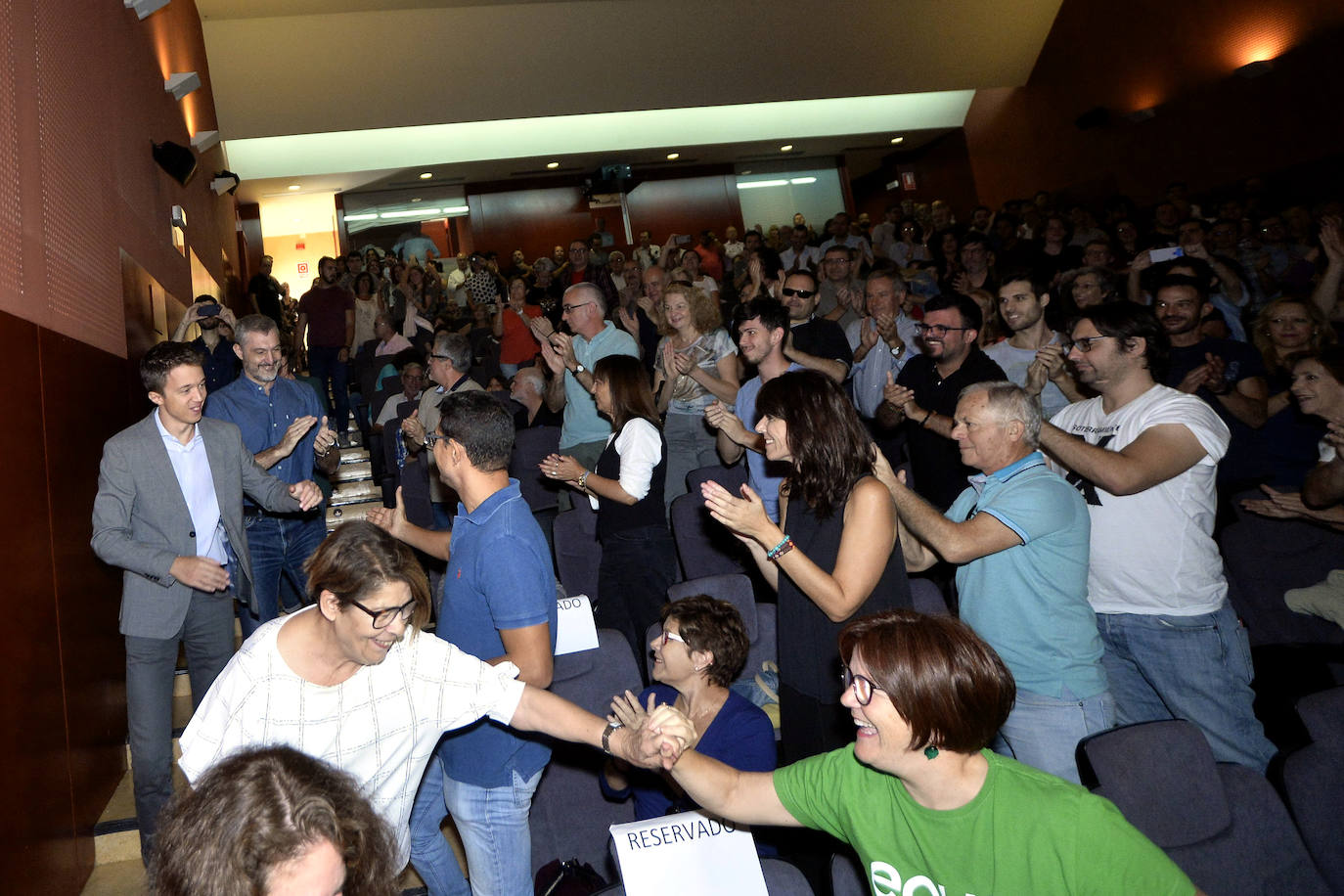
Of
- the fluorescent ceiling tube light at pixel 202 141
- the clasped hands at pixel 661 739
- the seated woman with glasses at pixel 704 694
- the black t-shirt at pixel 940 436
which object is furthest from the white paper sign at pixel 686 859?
the fluorescent ceiling tube light at pixel 202 141

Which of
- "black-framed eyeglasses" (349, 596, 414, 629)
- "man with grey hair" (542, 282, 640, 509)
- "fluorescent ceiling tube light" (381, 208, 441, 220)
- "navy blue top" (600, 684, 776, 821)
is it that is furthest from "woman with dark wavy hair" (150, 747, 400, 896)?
"fluorescent ceiling tube light" (381, 208, 441, 220)

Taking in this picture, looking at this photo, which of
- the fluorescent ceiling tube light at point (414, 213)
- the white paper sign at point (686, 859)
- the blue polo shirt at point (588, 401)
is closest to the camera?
the white paper sign at point (686, 859)

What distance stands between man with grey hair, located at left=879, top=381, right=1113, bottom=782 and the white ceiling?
1141 centimetres

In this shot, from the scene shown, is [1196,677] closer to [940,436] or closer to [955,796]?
[955,796]

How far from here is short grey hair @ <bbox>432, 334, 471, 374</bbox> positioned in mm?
5086

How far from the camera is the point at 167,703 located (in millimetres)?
3027

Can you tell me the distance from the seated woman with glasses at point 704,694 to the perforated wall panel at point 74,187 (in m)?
2.67

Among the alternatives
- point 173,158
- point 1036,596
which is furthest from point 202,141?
point 1036,596

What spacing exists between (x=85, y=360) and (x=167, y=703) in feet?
5.37

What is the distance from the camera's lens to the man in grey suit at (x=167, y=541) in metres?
2.96

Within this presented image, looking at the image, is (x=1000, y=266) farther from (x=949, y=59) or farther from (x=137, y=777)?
(x=137, y=777)

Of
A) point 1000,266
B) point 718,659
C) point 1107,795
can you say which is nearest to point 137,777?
point 718,659

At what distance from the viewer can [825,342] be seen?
15.9ft

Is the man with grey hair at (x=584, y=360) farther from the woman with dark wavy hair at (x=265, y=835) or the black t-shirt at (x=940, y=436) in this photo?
the woman with dark wavy hair at (x=265, y=835)
